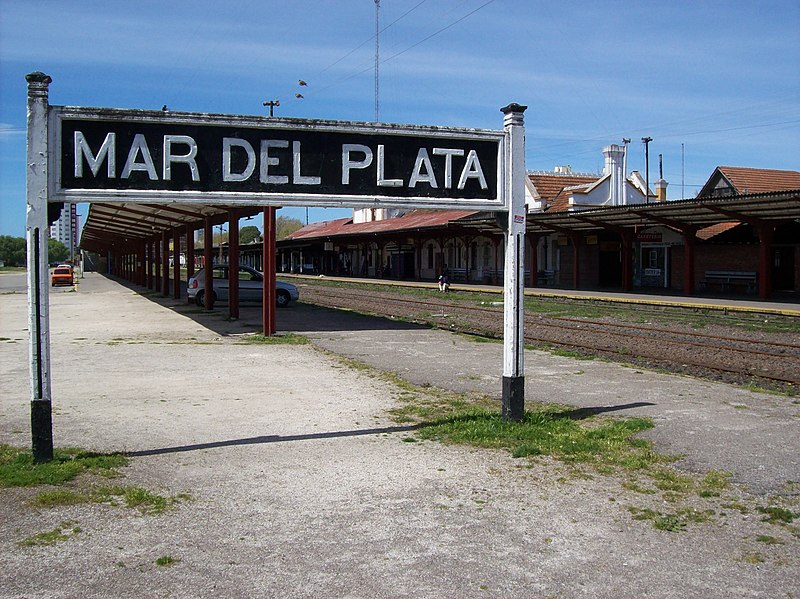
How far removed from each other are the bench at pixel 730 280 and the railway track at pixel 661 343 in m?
14.1

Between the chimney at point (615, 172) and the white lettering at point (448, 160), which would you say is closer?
the white lettering at point (448, 160)

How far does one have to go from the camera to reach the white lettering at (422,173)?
7.19m

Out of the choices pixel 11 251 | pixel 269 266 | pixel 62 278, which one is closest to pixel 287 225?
pixel 11 251

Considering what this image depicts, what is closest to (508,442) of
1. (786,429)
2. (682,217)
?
(786,429)

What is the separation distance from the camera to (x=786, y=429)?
25.1 feet

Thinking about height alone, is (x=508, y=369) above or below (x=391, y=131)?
below

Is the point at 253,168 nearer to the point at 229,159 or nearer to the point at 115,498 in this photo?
the point at 229,159

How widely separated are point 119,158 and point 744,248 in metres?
32.9

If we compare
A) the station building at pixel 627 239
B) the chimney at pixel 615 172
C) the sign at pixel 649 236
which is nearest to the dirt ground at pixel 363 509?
the station building at pixel 627 239

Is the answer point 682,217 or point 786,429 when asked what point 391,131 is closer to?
point 786,429

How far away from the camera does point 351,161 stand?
23.1ft

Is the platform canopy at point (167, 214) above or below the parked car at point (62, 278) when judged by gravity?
above

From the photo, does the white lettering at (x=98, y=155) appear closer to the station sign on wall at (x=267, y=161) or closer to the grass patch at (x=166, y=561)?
the station sign on wall at (x=267, y=161)

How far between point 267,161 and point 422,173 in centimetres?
142
